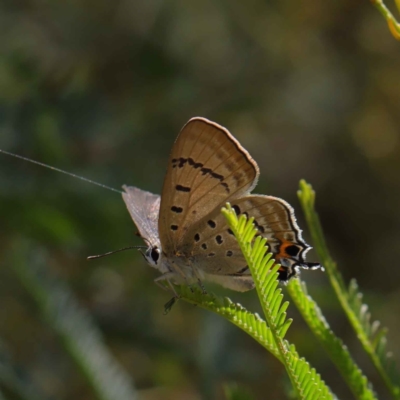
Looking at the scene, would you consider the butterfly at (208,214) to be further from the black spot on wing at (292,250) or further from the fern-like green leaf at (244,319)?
the fern-like green leaf at (244,319)

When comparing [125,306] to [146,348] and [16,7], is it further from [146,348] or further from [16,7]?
[16,7]

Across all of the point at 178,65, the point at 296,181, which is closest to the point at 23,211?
the point at 178,65

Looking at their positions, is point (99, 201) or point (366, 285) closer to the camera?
point (99, 201)

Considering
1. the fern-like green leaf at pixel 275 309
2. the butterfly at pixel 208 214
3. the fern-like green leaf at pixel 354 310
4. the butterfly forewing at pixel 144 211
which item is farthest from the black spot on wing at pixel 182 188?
the fern-like green leaf at pixel 275 309

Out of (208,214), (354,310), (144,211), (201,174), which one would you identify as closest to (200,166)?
(201,174)

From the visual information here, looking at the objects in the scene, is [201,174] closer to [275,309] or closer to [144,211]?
[144,211]
